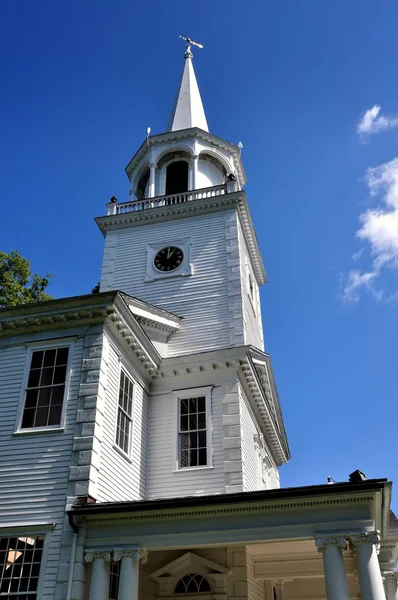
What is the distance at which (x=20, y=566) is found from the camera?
492 inches

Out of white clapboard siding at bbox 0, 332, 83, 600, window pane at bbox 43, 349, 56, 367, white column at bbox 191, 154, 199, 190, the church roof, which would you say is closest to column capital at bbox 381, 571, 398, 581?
white clapboard siding at bbox 0, 332, 83, 600

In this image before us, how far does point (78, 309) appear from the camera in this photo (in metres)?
15.0

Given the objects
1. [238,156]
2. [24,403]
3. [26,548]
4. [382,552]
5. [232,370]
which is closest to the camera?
[26,548]

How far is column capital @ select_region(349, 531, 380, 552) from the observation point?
35.6ft

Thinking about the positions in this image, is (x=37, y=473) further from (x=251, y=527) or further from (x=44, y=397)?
(x=251, y=527)

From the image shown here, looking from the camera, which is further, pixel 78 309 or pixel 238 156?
pixel 238 156

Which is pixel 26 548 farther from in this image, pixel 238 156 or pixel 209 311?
pixel 238 156

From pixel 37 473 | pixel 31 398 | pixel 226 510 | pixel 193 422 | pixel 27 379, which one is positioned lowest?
pixel 226 510

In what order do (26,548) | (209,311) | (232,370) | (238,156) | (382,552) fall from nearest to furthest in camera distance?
(26,548) < (382,552) < (232,370) < (209,311) < (238,156)

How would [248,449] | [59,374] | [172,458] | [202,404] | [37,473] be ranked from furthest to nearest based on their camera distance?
[248,449] < [202,404] < [172,458] < [59,374] < [37,473]

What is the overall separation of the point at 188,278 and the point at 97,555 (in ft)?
37.6

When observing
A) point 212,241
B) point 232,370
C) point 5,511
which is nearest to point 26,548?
point 5,511

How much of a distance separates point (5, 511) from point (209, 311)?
988 centimetres

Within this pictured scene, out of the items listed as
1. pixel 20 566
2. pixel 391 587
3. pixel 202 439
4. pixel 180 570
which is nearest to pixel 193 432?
pixel 202 439
